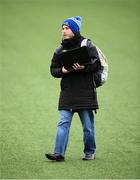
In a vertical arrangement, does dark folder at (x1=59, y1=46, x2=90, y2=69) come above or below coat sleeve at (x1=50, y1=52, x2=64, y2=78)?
above

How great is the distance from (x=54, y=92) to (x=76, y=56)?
5.85 metres

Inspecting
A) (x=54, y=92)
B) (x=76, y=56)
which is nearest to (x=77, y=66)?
(x=76, y=56)

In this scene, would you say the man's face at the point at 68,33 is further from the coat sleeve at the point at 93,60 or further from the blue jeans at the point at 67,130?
the blue jeans at the point at 67,130

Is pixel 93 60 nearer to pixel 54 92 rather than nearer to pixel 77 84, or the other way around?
pixel 77 84

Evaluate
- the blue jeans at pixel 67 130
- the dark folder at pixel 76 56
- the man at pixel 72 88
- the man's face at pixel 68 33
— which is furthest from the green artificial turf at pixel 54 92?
the man's face at pixel 68 33

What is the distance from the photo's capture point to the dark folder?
375 inches

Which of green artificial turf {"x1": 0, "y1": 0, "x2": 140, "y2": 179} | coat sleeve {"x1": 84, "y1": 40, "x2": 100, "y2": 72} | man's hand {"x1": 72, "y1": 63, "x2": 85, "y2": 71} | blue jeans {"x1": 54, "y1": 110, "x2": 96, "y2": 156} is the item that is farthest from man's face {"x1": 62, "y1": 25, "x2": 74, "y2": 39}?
green artificial turf {"x1": 0, "y1": 0, "x2": 140, "y2": 179}

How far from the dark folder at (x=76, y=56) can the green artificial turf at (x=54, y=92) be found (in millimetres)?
1303

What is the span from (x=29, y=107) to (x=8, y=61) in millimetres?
4995

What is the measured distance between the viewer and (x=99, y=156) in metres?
10.2

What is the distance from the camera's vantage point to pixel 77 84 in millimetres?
9742

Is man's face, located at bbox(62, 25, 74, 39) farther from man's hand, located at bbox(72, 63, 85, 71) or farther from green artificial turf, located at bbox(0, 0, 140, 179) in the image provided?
green artificial turf, located at bbox(0, 0, 140, 179)

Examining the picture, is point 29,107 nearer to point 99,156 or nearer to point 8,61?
point 99,156

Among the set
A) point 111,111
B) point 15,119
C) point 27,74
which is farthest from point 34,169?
point 27,74
